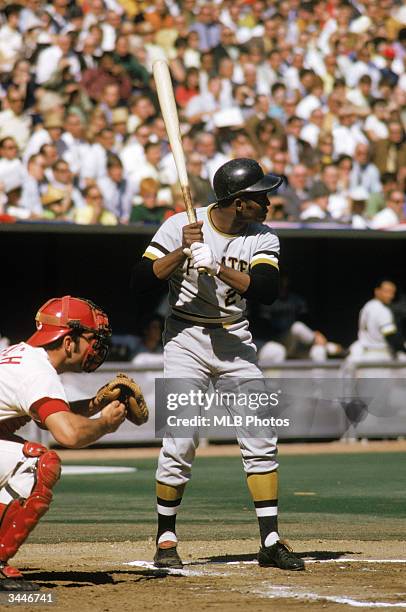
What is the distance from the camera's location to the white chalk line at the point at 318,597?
16.5 feet

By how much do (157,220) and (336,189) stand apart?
2746 mm

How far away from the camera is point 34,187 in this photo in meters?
13.8

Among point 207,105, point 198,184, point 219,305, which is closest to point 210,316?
point 219,305

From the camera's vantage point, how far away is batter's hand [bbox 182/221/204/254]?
625cm

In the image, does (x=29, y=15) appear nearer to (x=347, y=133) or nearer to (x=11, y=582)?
(x=347, y=133)

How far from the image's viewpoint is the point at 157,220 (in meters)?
14.2

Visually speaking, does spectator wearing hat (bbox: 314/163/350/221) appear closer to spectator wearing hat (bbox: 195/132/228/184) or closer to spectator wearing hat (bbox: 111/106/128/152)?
spectator wearing hat (bbox: 195/132/228/184)

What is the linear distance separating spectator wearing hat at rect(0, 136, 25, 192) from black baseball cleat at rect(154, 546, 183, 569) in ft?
25.5

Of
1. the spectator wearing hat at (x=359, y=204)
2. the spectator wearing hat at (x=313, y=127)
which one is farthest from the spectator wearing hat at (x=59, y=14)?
the spectator wearing hat at (x=359, y=204)

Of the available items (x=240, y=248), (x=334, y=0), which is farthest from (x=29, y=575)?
(x=334, y=0)

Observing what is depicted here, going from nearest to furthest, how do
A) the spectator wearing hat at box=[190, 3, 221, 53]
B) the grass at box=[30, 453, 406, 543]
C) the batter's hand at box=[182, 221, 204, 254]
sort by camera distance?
the batter's hand at box=[182, 221, 204, 254] → the grass at box=[30, 453, 406, 543] → the spectator wearing hat at box=[190, 3, 221, 53]

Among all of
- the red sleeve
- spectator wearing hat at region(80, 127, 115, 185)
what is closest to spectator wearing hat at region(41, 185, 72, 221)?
spectator wearing hat at region(80, 127, 115, 185)

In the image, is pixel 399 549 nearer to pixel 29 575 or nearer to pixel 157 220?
pixel 29 575

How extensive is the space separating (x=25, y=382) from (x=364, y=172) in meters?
12.0
